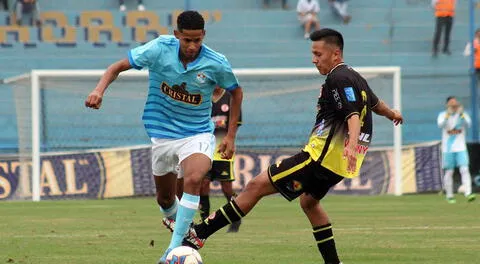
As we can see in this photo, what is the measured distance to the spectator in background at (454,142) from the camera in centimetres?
2336

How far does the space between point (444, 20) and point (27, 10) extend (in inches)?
428

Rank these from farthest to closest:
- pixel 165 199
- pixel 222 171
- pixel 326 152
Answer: pixel 222 171 → pixel 165 199 → pixel 326 152

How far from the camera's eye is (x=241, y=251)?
11.5 meters

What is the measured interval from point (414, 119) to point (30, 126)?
915 centimetres

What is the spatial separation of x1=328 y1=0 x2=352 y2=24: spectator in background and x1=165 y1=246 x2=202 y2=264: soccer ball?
885 inches

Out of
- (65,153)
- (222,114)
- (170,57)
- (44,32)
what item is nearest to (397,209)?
(222,114)

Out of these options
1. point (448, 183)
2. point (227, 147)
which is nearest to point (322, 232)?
point (227, 147)

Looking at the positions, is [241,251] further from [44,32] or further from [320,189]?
[44,32]

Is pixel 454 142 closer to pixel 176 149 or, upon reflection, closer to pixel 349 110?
pixel 176 149

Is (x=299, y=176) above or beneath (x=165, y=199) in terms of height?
above

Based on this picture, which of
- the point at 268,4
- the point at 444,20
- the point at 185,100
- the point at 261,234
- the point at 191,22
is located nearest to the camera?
the point at 191,22

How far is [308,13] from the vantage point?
30.5 metres

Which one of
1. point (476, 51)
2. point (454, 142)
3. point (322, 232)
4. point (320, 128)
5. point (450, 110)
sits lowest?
point (454, 142)

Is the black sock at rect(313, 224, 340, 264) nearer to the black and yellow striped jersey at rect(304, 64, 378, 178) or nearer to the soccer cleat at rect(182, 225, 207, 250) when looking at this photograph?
the black and yellow striped jersey at rect(304, 64, 378, 178)
